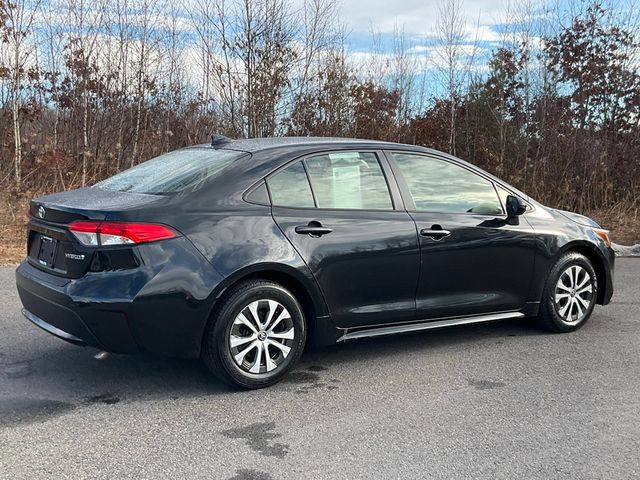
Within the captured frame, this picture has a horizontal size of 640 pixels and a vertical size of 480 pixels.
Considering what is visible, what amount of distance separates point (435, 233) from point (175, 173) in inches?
74.7

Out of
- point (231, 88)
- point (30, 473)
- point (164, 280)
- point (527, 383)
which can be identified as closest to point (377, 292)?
point (527, 383)

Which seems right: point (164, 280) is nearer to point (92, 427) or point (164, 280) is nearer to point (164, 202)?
point (164, 202)

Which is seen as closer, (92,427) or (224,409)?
(92,427)

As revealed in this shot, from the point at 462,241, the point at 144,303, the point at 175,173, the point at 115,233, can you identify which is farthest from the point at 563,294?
the point at 115,233

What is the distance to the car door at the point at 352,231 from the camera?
14.1 ft

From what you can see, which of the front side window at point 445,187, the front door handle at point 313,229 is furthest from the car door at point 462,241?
the front door handle at point 313,229

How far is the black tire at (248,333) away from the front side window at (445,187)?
129 cm

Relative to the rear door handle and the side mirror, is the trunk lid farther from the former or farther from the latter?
the side mirror

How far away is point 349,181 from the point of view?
4.62 m

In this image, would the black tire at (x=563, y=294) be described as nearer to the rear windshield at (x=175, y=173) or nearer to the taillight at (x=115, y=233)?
the rear windshield at (x=175, y=173)

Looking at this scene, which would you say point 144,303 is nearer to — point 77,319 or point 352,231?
point 77,319

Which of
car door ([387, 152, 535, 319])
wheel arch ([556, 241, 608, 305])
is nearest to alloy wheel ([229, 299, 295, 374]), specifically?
car door ([387, 152, 535, 319])

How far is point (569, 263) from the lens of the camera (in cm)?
548

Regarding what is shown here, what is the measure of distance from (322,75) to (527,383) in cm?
1125
